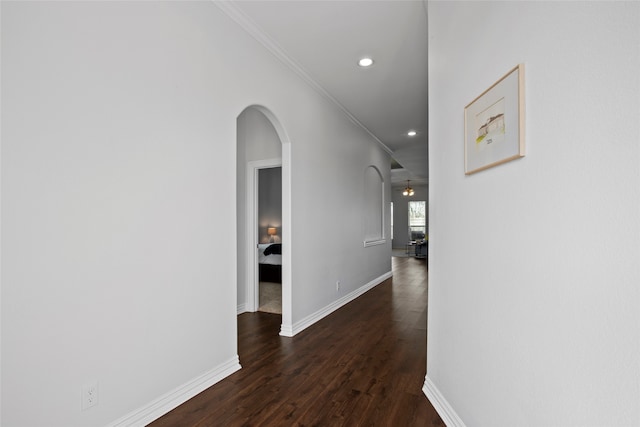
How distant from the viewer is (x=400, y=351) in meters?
3.04

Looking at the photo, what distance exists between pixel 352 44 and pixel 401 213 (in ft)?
40.3

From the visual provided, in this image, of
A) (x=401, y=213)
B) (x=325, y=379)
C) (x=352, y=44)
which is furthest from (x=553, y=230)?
(x=401, y=213)

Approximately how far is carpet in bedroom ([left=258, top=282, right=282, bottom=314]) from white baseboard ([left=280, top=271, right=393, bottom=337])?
589mm

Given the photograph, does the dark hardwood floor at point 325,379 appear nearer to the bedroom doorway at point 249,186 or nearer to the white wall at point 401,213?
the bedroom doorway at point 249,186

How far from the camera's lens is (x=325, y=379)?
250 centimetres

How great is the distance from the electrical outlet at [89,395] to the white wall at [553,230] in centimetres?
191

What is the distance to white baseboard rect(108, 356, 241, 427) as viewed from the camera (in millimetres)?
1870

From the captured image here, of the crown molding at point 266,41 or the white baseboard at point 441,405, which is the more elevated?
the crown molding at point 266,41

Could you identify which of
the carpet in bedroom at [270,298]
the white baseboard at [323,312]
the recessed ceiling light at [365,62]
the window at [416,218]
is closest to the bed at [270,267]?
the carpet in bedroom at [270,298]

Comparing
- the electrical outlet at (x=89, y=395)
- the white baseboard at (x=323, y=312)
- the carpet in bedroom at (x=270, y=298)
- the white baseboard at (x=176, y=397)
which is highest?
the electrical outlet at (x=89, y=395)

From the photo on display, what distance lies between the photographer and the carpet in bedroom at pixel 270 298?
4480mm

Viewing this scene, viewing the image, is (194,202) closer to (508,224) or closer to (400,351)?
(508,224)

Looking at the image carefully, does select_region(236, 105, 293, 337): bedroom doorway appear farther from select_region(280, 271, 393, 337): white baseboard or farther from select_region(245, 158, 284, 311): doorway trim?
select_region(280, 271, 393, 337): white baseboard

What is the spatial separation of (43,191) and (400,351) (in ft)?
9.43
